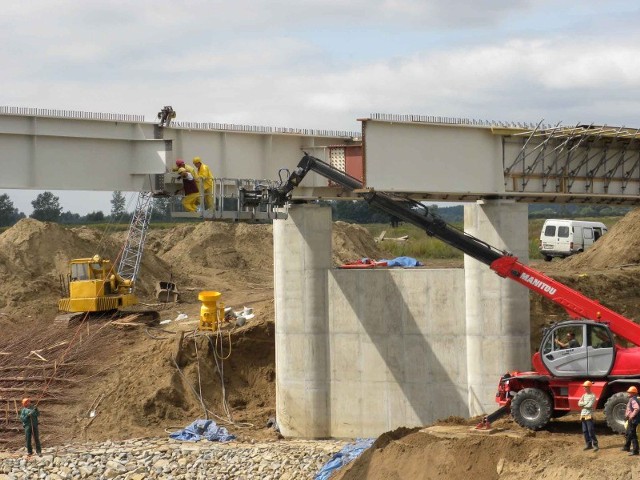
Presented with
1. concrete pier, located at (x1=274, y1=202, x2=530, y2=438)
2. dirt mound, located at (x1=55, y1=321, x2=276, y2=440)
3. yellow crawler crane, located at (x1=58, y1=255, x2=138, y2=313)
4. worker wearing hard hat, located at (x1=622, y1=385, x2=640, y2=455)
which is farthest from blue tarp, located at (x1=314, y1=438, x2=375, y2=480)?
yellow crawler crane, located at (x1=58, y1=255, x2=138, y2=313)

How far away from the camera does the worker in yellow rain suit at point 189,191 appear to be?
90.2ft

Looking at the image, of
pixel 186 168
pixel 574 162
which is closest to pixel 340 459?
pixel 186 168

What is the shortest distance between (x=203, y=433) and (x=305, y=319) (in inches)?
161

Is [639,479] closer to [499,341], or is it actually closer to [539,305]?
[499,341]

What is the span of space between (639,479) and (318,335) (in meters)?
12.7

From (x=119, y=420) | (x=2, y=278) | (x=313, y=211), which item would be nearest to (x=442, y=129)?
(x=313, y=211)

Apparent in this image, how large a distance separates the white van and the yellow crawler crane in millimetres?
21646

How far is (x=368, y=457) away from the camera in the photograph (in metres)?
25.0

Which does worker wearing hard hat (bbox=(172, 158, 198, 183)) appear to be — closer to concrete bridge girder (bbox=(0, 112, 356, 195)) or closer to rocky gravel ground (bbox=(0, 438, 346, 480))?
concrete bridge girder (bbox=(0, 112, 356, 195))

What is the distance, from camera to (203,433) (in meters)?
31.6

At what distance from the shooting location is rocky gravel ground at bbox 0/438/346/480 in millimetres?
28250

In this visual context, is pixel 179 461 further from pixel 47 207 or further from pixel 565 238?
pixel 47 207

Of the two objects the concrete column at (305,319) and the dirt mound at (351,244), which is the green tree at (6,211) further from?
the concrete column at (305,319)

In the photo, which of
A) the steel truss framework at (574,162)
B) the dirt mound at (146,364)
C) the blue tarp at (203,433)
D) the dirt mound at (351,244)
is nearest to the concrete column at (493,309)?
the steel truss framework at (574,162)
